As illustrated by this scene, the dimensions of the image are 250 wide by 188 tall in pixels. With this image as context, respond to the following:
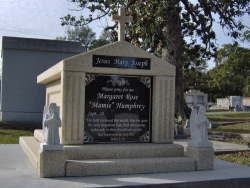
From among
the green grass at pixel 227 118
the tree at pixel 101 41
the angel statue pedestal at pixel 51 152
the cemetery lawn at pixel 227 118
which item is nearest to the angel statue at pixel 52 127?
the angel statue pedestal at pixel 51 152

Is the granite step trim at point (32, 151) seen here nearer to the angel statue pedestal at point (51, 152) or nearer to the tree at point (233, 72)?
the angel statue pedestal at point (51, 152)

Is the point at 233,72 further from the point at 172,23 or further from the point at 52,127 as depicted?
the point at 52,127

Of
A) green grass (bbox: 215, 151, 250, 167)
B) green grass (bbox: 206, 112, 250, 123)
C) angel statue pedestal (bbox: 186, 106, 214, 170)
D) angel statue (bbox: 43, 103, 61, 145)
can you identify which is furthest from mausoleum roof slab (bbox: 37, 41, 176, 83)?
green grass (bbox: 206, 112, 250, 123)

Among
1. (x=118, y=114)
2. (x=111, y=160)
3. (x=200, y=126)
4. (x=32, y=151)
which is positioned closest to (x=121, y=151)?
(x=111, y=160)

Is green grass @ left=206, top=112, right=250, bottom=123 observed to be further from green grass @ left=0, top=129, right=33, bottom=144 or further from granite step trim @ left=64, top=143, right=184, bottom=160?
granite step trim @ left=64, top=143, right=184, bottom=160

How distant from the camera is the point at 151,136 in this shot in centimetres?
793

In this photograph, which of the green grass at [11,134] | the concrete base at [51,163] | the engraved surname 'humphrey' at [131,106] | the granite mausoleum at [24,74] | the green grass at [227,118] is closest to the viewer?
the concrete base at [51,163]

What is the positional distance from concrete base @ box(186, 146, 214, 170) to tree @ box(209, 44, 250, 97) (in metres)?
33.3

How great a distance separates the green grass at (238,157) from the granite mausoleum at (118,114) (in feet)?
6.68

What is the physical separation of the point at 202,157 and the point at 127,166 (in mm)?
1549

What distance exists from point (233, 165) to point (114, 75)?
10.5 ft

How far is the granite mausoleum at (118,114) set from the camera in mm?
6918

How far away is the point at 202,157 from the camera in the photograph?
712cm

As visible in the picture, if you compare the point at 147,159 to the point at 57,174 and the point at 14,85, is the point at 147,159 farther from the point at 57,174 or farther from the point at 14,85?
the point at 14,85
